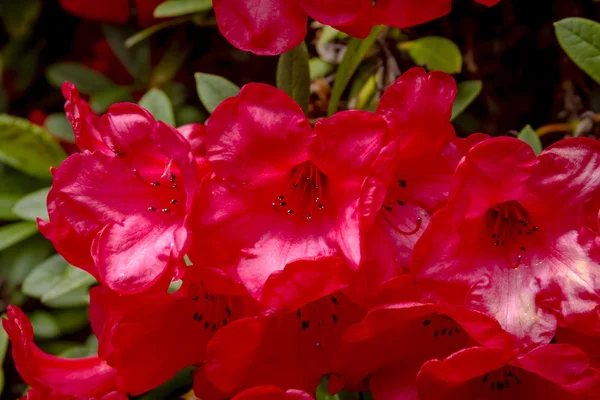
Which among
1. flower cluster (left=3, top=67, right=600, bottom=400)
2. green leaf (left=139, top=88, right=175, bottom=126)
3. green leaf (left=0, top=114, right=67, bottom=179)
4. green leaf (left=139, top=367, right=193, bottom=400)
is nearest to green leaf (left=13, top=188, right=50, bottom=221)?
green leaf (left=0, top=114, right=67, bottom=179)

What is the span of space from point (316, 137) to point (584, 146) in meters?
0.26

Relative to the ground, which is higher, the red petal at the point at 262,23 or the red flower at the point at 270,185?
the red petal at the point at 262,23

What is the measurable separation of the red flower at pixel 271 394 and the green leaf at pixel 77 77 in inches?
40.8

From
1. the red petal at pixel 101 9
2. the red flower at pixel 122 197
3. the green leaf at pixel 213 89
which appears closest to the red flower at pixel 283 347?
the red flower at pixel 122 197

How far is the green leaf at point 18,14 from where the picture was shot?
1513 millimetres

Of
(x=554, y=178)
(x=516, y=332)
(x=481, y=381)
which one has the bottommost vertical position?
(x=481, y=381)

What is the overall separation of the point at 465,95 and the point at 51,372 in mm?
669

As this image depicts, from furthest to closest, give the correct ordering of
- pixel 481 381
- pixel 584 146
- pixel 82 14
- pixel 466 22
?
pixel 82 14, pixel 466 22, pixel 481 381, pixel 584 146

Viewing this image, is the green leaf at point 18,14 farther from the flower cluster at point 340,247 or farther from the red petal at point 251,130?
the red petal at point 251,130

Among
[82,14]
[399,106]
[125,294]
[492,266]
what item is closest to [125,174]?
[125,294]

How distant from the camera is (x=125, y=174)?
755mm

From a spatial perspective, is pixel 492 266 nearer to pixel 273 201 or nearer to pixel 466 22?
pixel 273 201

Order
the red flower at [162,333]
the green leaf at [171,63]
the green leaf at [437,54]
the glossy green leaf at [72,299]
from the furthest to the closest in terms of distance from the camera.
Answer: the green leaf at [171,63] → the glossy green leaf at [72,299] → the green leaf at [437,54] → the red flower at [162,333]

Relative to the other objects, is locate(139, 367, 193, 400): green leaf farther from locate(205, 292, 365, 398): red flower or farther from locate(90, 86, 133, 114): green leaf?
locate(90, 86, 133, 114): green leaf
